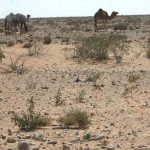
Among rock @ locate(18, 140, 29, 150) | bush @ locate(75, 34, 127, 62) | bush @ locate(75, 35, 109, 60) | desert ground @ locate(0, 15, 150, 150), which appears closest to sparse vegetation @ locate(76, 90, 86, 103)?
desert ground @ locate(0, 15, 150, 150)

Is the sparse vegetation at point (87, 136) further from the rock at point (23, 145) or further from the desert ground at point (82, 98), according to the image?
the rock at point (23, 145)

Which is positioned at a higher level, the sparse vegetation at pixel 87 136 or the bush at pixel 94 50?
the bush at pixel 94 50

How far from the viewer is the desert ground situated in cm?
873

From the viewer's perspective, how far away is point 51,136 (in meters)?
9.12

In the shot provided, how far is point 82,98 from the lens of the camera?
1262 centimetres

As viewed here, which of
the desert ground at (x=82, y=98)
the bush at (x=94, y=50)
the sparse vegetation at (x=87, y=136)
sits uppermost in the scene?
the bush at (x=94, y=50)

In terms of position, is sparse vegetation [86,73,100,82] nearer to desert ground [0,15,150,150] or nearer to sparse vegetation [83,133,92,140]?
desert ground [0,15,150,150]

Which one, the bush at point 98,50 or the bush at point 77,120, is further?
the bush at point 98,50

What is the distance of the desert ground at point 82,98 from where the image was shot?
28.7ft

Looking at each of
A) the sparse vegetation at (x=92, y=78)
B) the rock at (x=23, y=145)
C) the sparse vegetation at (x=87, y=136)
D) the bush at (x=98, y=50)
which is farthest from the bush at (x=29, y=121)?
the bush at (x=98, y=50)

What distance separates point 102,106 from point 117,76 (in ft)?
15.5

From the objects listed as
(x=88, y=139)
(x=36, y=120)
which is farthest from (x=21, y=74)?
(x=88, y=139)

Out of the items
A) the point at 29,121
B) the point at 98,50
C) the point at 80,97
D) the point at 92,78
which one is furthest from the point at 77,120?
the point at 98,50

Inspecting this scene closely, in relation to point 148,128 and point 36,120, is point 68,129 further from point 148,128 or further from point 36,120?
point 148,128
